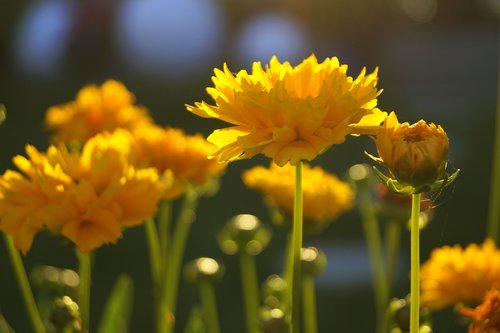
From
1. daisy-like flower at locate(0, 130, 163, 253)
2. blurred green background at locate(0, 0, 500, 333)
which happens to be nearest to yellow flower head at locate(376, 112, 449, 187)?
daisy-like flower at locate(0, 130, 163, 253)

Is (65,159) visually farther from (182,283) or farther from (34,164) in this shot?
(182,283)

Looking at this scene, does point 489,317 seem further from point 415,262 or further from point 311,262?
point 311,262

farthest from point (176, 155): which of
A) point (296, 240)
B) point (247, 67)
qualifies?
point (247, 67)

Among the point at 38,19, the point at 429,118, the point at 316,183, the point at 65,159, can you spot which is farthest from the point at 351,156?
the point at 38,19

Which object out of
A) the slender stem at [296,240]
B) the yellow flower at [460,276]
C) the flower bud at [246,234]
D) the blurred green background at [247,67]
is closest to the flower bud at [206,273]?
the flower bud at [246,234]

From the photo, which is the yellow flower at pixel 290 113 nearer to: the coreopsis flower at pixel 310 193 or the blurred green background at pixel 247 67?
the coreopsis flower at pixel 310 193
